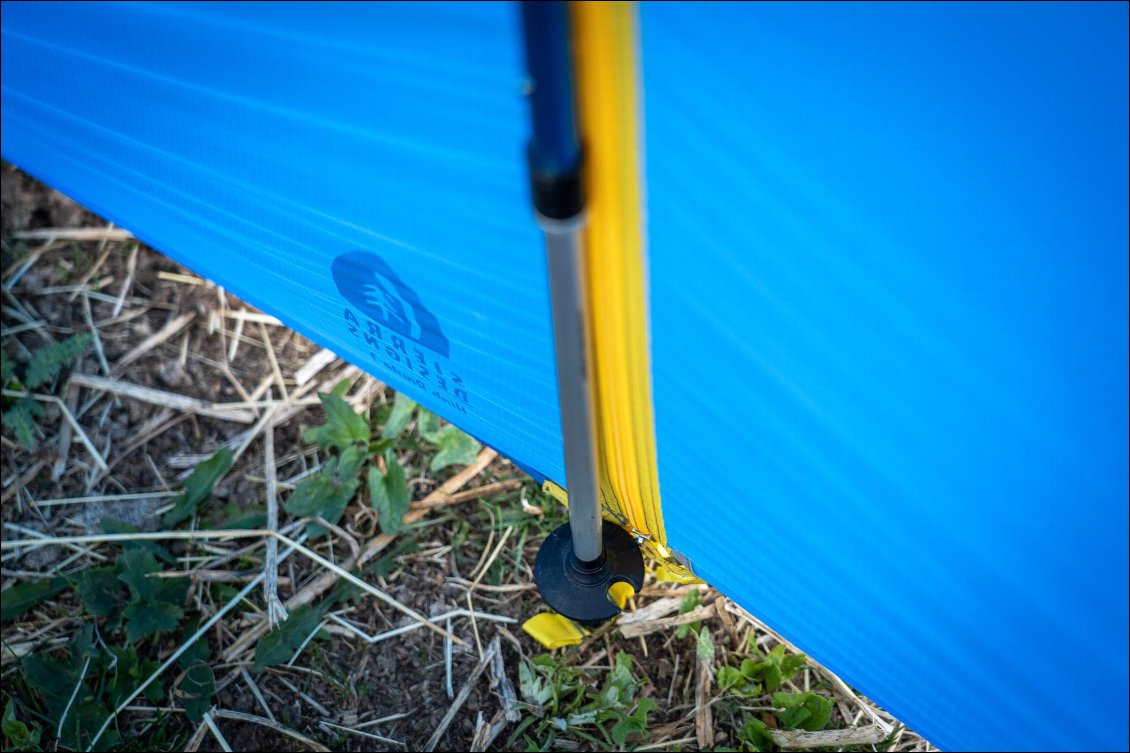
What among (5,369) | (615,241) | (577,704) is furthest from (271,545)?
(615,241)

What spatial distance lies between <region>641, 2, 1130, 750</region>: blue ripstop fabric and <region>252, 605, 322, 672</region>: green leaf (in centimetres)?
91

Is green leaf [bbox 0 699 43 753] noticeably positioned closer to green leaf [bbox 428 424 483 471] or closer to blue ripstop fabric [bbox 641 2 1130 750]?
green leaf [bbox 428 424 483 471]

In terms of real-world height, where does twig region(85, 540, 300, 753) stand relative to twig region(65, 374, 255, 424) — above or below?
below

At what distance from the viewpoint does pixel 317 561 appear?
1708 millimetres

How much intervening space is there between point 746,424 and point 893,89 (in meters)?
0.40

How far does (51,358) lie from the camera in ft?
6.32

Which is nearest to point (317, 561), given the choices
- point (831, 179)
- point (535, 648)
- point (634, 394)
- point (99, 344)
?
point (535, 648)

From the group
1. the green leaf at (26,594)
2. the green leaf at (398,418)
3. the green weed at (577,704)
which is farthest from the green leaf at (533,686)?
the green leaf at (26,594)

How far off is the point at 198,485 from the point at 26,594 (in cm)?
37

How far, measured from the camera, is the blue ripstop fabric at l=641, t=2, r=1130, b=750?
60cm

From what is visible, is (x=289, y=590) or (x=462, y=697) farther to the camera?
(x=289, y=590)

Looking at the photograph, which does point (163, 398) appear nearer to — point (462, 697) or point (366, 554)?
point (366, 554)

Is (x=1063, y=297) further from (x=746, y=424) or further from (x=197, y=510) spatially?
(x=197, y=510)

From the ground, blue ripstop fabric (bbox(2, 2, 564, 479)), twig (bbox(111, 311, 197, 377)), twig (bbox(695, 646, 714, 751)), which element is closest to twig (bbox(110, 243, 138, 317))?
the ground
